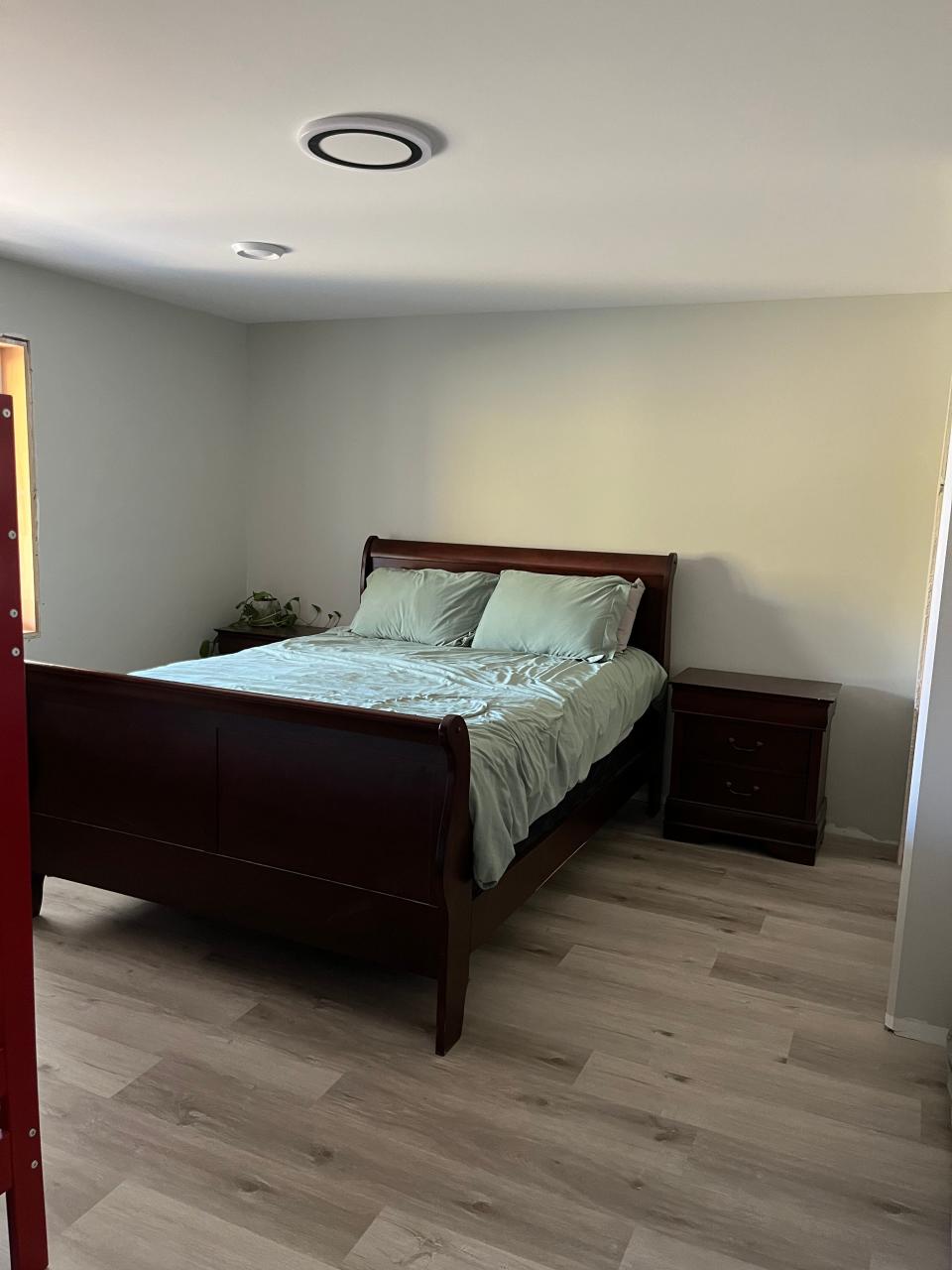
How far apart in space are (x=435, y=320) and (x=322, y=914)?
3.11 m

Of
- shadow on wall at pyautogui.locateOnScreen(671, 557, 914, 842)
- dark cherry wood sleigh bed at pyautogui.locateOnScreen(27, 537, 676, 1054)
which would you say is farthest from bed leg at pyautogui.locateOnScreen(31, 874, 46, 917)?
shadow on wall at pyautogui.locateOnScreen(671, 557, 914, 842)

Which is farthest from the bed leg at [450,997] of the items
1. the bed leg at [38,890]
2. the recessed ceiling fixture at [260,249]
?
the recessed ceiling fixture at [260,249]

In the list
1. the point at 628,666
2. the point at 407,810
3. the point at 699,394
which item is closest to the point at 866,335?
the point at 699,394

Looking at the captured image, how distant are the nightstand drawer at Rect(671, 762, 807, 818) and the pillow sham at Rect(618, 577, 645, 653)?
1.87ft

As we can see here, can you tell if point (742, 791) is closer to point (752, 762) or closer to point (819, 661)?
point (752, 762)

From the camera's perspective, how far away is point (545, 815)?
9.96 ft

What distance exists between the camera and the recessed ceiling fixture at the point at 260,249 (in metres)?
3.34

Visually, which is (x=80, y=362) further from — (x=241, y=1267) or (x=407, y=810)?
(x=241, y=1267)

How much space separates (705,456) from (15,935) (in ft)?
11.0

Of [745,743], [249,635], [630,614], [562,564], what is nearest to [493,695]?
[630,614]

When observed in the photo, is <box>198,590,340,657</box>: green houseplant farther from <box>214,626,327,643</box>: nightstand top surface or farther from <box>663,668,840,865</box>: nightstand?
<box>663,668,840,865</box>: nightstand

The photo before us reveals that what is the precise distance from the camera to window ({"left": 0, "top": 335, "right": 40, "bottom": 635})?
3898 mm

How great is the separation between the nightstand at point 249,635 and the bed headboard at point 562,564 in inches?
17.9

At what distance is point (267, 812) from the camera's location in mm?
2615
